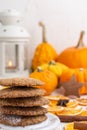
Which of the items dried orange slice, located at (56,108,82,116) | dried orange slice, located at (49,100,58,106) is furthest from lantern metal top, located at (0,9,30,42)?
dried orange slice, located at (56,108,82,116)

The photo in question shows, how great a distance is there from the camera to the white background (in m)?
1.34

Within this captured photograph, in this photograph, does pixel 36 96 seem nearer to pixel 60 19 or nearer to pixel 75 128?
pixel 75 128

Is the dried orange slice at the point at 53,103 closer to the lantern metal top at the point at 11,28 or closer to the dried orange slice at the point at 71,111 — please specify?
the dried orange slice at the point at 71,111

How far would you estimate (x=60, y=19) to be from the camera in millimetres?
1347

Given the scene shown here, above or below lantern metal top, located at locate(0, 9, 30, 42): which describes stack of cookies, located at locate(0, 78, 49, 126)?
below

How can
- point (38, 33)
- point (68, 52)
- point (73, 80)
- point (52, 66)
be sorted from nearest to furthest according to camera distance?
1. point (73, 80)
2. point (52, 66)
3. point (68, 52)
4. point (38, 33)

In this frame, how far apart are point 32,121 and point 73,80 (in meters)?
0.44

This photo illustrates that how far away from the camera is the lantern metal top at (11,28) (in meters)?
1.09

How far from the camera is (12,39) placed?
1.09m

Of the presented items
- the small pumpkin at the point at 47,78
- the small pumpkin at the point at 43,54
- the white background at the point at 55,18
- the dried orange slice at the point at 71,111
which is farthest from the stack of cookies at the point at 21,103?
the white background at the point at 55,18

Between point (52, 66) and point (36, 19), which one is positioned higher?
point (36, 19)

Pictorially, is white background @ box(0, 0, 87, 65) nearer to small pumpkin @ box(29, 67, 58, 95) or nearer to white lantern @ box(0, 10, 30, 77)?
white lantern @ box(0, 10, 30, 77)

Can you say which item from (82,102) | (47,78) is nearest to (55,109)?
(82,102)

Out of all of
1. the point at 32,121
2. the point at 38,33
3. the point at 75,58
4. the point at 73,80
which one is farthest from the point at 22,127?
the point at 38,33
